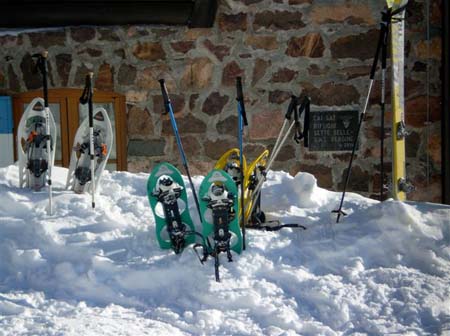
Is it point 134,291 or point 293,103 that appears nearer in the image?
point 134,291

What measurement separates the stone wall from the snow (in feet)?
5.47

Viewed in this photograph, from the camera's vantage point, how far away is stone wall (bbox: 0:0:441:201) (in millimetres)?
5688

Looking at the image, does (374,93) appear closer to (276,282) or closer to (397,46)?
(397,46)

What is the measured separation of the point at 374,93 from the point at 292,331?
3310 millimetres

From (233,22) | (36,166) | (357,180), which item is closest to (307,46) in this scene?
(233,22)

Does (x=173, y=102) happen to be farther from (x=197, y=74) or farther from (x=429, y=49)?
(x=429, y=49)

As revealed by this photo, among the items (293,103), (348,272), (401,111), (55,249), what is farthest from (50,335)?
(401,111)

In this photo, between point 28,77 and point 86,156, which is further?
point 28,77

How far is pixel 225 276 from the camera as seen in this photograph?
3.36 metres

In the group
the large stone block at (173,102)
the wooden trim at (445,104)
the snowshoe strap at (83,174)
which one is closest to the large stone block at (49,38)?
the large stone block at (173,102)

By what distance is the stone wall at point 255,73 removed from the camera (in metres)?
5.69

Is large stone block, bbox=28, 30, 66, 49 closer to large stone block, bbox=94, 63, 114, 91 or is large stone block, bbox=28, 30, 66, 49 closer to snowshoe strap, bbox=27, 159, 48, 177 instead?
large stone block, bbox=94, 63, 114, 91

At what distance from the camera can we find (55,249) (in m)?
3.58

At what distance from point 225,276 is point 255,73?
2842mm
